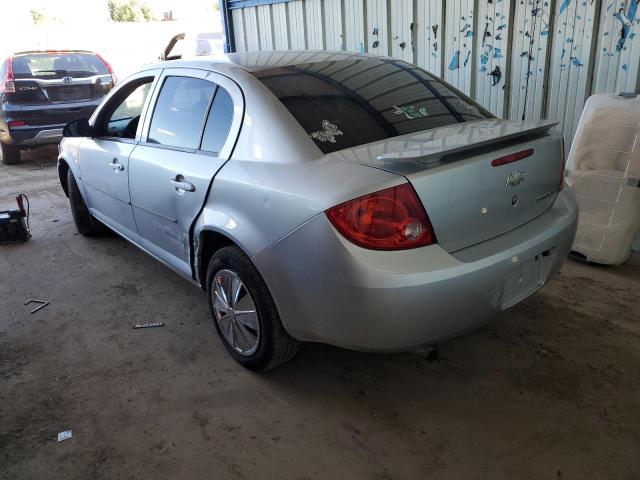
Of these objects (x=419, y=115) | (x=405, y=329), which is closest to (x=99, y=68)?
(x=419, y=115)

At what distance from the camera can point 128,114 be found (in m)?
4.53

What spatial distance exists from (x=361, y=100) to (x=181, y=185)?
3.55ft

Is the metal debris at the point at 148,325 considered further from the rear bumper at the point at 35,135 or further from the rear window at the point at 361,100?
the rear bumper at the point at 35,135

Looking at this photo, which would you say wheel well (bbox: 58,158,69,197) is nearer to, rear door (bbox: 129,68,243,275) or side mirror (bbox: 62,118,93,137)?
side mirror (bbox: 62,118,93,137)

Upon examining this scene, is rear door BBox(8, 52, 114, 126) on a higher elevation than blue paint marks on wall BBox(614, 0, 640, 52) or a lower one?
lower

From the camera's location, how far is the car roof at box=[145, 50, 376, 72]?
2918mm

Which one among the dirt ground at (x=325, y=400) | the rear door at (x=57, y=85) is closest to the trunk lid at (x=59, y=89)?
the rear door at (x=57, y=85)

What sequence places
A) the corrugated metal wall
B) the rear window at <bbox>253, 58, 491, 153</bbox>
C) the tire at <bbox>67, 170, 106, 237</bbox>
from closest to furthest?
the rear window at <bbox>253, 58, 491, 153</bbox> → the corrugated metal wall → the tire at <bbox>67, 170, 106, 237</bbox>

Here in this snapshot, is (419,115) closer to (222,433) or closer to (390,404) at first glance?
(390,404)

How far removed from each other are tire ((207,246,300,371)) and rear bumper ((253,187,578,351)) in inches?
4.5

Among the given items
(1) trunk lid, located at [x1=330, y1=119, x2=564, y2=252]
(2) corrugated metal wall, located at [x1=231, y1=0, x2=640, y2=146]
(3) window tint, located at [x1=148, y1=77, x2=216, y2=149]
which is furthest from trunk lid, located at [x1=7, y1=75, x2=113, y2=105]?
(1) trunk lid, located at [x1=330, y1=119, x2=564, y2=252]

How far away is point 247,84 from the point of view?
8.73 feet

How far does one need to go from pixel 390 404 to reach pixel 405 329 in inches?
Answer: 24.5

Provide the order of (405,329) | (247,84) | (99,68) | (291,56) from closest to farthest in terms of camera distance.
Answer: (405,329)
(247,84)
(291,56)
(99,68)
